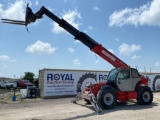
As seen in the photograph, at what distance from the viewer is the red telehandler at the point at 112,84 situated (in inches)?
628

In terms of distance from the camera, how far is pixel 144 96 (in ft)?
57.4

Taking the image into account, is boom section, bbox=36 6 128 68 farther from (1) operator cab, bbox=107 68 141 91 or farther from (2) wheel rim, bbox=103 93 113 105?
(2) wheel rim, bbox=103 93 113 105

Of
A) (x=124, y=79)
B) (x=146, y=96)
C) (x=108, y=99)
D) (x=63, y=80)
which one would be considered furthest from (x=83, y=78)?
(x=108, y=99)

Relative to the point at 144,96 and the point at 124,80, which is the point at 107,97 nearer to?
the point at 124,80

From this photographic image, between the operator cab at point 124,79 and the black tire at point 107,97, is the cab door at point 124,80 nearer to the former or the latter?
the operator cab at point 124,79

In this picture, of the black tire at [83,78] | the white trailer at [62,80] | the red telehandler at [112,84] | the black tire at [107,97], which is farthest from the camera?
the black tire at [83,78]

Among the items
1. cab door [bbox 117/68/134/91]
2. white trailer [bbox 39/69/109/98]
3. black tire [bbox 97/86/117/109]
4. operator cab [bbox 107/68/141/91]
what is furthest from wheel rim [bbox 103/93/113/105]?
white trailer [bbox 39/69/109/98]

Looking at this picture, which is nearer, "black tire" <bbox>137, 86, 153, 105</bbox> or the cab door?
the cab door

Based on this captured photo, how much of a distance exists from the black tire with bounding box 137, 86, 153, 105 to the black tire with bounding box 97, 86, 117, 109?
77.0 inches

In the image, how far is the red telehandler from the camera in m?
16.0

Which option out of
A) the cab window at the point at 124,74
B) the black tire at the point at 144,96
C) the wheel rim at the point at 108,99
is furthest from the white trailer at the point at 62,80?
the black tire at the point at 144,96

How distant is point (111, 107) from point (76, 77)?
10357 mm

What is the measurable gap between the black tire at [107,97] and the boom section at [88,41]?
228cm

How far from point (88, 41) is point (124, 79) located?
332 cm
